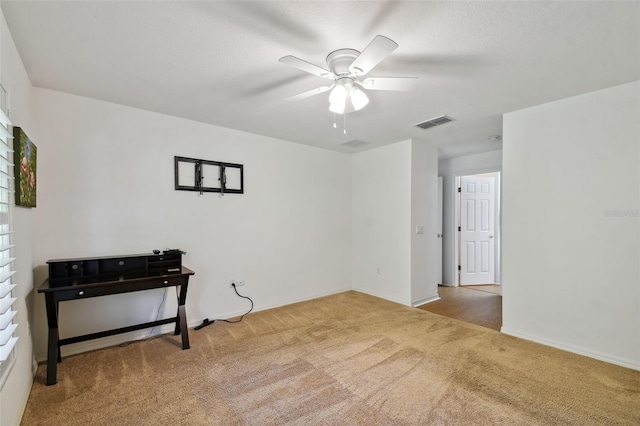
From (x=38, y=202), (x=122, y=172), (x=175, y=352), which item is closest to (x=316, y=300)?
(x=175, y=352)

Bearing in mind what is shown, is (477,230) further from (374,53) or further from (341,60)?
(374,53)

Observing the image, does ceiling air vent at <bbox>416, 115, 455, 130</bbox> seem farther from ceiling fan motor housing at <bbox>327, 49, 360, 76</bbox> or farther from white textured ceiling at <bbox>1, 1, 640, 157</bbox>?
ceiling fan motor housing at <bbox>327, 49, 360, 76</bbox>

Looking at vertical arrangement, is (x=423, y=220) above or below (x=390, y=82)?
below

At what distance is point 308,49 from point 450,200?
4501mm

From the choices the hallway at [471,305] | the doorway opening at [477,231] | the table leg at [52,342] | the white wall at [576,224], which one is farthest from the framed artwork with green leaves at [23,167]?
the doorway opening at [477,231]

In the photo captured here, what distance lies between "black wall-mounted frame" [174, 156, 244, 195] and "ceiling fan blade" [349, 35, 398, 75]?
2.30 metres

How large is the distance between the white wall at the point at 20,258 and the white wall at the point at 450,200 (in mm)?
5664

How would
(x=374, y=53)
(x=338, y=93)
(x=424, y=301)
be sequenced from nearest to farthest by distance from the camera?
1. (x=374, y=53)
2. (x=338, y=93)
3. (x=424, y=301)

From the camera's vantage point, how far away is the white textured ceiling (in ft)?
5.22

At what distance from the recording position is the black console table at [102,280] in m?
2.21

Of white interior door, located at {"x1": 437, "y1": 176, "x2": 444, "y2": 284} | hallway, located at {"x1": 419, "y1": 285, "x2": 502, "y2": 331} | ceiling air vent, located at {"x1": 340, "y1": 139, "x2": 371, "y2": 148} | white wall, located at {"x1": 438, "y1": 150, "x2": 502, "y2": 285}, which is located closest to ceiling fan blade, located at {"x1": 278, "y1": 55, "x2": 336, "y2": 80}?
ceiling air vent, located at {"x1": 340, "y1": 139, "x2": 371, "y2": 148}

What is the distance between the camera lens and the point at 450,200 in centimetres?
553

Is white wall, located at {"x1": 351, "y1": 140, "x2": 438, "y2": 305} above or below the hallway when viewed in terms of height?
above

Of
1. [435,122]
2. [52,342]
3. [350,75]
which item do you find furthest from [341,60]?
[52,342]
